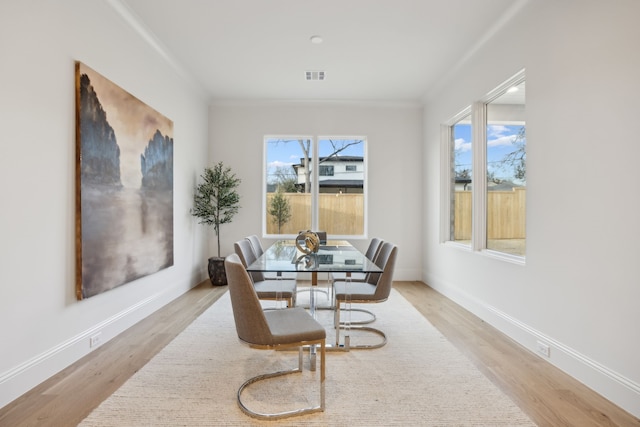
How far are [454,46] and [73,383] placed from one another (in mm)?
4450

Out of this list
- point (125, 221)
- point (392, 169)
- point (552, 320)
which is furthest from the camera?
point (392, 169)

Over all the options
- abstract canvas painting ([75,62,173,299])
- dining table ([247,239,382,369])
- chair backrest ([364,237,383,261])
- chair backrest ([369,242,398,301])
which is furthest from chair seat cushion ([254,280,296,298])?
abstract canvas painting ([75,62,173,299])

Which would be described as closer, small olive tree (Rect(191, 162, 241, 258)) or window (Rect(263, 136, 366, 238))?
small olive tree (Rect(191, 162, 241, 258))

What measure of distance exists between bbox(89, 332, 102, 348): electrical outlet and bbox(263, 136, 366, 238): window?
127 inches

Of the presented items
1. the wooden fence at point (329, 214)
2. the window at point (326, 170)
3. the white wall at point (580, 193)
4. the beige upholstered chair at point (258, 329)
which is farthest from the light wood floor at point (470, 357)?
the window at point (326, 170)

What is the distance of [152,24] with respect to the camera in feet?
11.1

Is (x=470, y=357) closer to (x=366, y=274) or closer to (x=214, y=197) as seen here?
(x=366, y=274)

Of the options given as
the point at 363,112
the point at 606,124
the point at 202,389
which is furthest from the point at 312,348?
the point at 363,112

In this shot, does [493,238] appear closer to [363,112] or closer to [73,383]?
[363,112]

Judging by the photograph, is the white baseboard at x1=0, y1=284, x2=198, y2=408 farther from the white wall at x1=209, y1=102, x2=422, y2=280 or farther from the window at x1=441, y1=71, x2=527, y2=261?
the window at x1=441, y1=71, x2=527, y2=261

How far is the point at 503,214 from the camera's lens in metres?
3.49

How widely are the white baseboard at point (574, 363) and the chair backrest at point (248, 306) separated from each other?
2020 mm

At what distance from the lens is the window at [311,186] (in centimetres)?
587

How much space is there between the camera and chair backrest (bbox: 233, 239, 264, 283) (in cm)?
293
